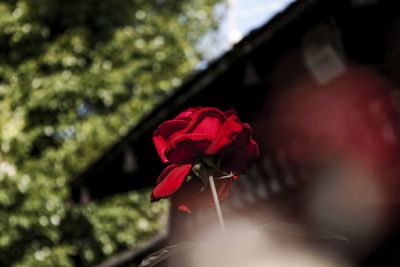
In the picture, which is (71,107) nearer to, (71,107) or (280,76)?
(71,107)

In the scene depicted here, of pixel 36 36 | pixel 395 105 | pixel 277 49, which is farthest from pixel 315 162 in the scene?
pixel 36 36

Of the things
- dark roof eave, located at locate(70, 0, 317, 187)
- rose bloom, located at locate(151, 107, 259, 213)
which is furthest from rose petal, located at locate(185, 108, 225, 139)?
dark roof eave, located at locate(70, 0, 317, 187)

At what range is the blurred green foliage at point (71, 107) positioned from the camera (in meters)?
8.22

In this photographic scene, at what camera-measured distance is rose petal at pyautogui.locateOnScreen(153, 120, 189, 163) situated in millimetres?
813

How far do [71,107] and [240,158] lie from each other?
883cm

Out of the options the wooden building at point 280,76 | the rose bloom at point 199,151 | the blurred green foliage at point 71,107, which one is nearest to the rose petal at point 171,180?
the rose bloom at point 199,151

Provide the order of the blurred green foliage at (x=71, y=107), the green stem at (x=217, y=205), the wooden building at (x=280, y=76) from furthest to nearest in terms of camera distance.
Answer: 1. the blurred green foliage at (x=71, y=107)
2. the wooden building at (x=280, y=76)
3. the green stem at (x=217, y=205)

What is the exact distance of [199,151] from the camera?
0.79m

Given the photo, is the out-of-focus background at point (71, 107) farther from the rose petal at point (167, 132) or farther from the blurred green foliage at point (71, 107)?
the rose petal at point (167, 132)

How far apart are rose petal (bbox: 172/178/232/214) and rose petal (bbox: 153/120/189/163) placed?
0.16 feet

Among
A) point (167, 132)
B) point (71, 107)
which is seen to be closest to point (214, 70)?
point (167, 132)

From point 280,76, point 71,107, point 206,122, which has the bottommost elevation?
point 206,122

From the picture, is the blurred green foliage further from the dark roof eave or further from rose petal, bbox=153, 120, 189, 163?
rose petal, bbox=153, 120, 189, 163

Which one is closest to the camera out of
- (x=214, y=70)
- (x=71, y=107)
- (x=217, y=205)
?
(x=217, y=205)
